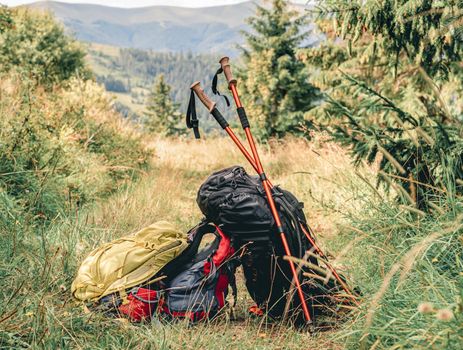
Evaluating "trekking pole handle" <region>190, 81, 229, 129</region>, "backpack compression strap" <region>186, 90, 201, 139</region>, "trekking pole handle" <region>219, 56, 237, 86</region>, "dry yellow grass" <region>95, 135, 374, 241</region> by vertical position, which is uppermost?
"trekking pole handle" <region>219, 56, 237, 86</region>

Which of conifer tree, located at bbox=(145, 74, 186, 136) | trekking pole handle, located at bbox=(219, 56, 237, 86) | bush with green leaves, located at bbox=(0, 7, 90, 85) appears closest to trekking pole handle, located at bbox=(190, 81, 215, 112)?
trekking pole handle, located at bbox=(219, 56, 237, 86)

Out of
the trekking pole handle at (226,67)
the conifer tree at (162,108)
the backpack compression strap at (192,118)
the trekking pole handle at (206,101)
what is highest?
the trekking pole handle at (226,67)

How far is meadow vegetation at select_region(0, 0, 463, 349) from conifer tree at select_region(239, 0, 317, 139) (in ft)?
28.1

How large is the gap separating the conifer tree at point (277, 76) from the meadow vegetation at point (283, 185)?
8.58 m

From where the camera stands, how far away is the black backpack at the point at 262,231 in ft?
10.7

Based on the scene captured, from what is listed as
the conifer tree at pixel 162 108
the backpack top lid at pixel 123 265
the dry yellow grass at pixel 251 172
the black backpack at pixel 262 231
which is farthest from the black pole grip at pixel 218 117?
the conifer tree at pixel 162 108

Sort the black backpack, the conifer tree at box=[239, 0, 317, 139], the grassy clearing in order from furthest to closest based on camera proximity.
→ the conifer tree at box=[239, 0, 317, 139], the black backpack, the grassy clearing

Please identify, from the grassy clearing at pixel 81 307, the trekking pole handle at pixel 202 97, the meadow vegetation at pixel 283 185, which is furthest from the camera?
the trekking pole handle at pixel 202 97

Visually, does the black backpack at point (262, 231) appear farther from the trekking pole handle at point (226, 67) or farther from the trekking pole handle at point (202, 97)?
the trekking pole handle at point (226, 67)

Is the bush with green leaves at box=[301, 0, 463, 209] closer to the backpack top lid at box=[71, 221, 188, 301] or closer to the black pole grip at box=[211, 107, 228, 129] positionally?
the black pole grip at box=[211, 107, 228, 129]

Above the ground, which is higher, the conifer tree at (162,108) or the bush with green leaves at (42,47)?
the bush with green leaves at (42,47)

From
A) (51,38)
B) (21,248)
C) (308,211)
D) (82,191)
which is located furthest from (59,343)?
→ (51,38)

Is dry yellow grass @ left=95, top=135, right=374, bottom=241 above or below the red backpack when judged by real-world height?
below

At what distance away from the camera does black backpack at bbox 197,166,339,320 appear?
3.27 m
